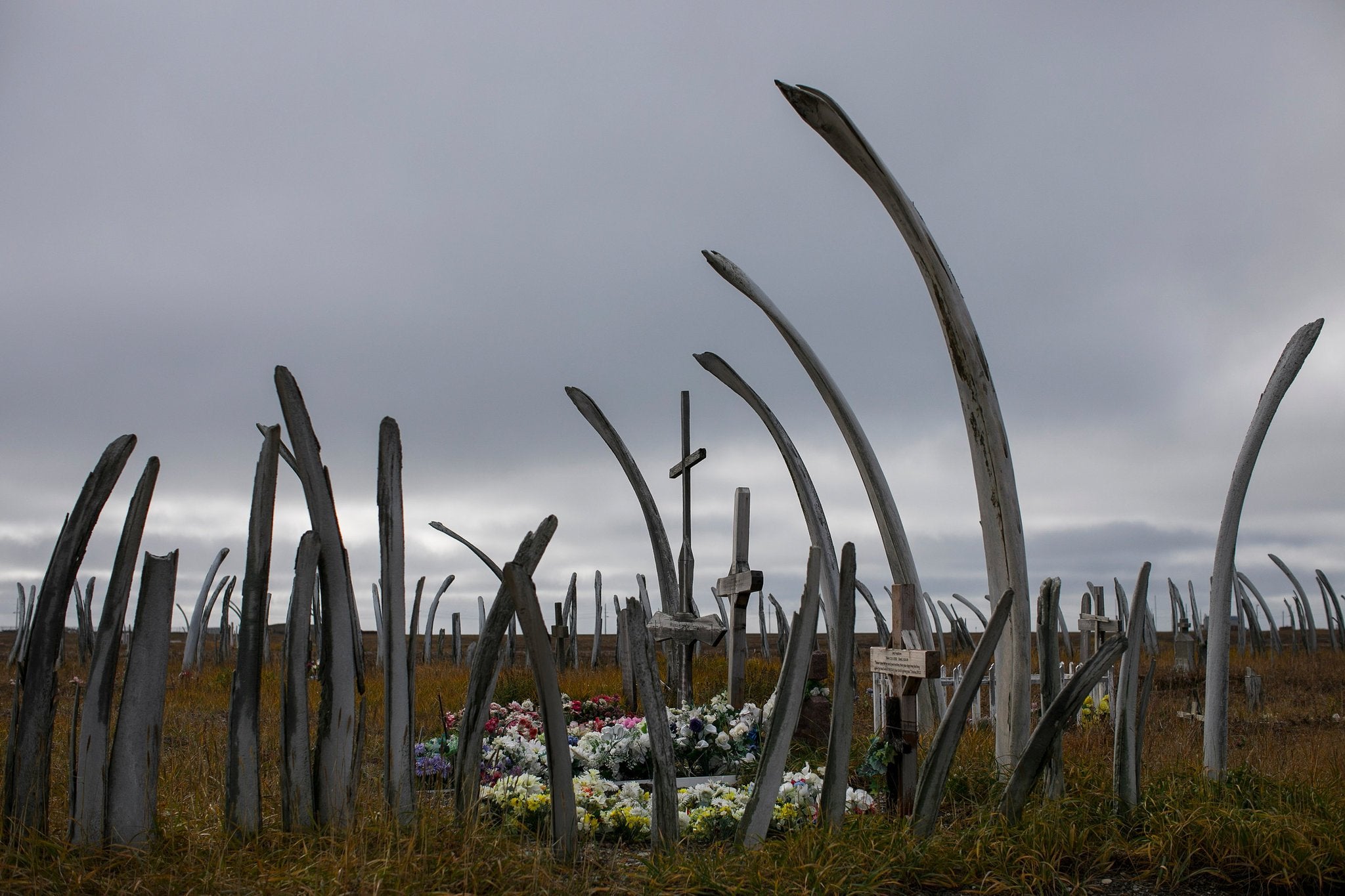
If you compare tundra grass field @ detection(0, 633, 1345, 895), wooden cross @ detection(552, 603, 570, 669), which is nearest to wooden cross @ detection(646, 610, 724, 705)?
tundra grass field @ detection(0, 633, 1345, 895)

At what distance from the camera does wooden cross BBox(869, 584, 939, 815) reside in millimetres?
5477

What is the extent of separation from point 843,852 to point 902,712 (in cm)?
136

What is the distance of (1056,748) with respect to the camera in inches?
216

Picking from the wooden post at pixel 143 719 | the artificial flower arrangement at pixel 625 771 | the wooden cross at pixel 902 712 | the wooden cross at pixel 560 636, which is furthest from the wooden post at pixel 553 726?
the wooden cross at pixel 560 636

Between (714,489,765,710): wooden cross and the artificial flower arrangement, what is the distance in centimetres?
28

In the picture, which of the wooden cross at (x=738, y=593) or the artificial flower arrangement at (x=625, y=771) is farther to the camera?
the wooden cross at (x=738, y=593)

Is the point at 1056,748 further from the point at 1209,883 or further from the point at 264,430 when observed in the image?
→ the point at 264,430

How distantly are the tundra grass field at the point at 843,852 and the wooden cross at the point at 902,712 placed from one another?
33cm

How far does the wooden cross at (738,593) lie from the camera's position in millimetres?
9398

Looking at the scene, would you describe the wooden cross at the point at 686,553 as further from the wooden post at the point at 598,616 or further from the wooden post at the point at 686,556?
the wooden post at the point at 598,616

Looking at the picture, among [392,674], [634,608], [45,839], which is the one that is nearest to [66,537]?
[45,839]

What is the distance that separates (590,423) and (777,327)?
3133 mm

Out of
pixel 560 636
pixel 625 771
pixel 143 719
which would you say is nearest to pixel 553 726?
pixel 143 719

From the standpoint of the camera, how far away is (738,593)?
368 inches
